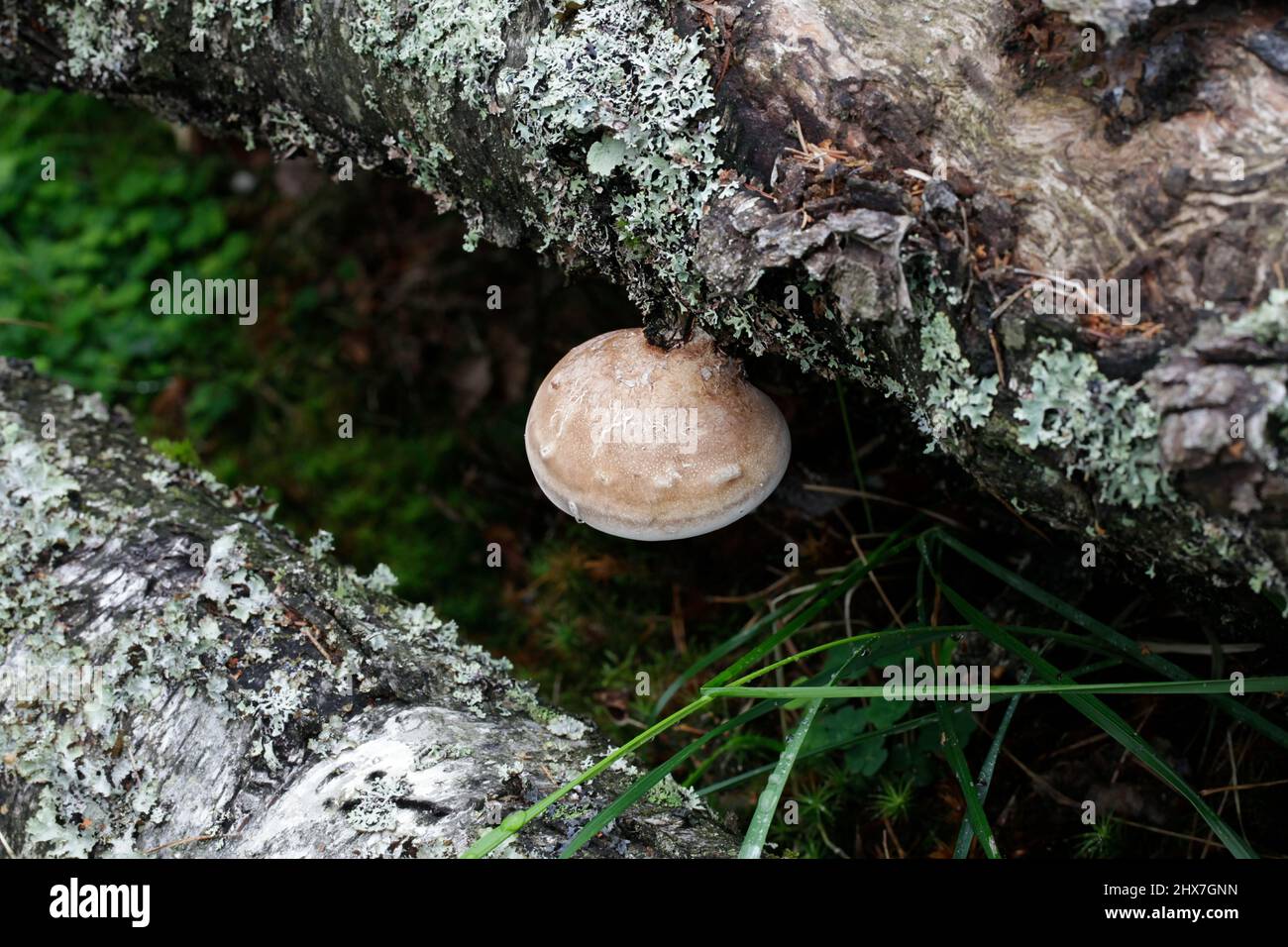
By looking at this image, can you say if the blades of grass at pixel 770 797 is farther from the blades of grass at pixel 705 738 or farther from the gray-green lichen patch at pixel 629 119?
the gray-green lichen patch at pixel 629 119

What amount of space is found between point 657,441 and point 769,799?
2.71 ft

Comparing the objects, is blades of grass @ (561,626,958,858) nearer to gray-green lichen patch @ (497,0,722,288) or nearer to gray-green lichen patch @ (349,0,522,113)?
gray-green lichen patch @ (497,0,722,288)

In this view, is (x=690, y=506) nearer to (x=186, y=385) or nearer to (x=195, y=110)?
(x=195, y=110)

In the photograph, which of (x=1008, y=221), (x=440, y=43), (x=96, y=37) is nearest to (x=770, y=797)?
(x=1008, y=221)

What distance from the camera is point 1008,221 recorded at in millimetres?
1922

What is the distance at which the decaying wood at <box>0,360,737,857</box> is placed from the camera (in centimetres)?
220

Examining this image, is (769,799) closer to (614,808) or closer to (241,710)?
(614,808)

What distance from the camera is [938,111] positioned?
6.63 feet

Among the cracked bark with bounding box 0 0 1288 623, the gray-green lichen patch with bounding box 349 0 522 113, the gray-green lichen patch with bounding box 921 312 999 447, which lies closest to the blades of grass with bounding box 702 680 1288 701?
the cracked bark with bounding box 0 0 1288 623

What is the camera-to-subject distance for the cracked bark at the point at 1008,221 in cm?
175

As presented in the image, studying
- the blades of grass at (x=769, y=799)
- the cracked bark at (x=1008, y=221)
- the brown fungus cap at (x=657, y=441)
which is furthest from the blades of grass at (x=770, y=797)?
the cracked bark at (x=1008, y=221)

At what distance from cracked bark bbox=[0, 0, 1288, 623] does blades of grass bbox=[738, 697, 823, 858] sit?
667mm

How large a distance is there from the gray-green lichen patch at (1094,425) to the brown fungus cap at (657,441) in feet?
2.31
